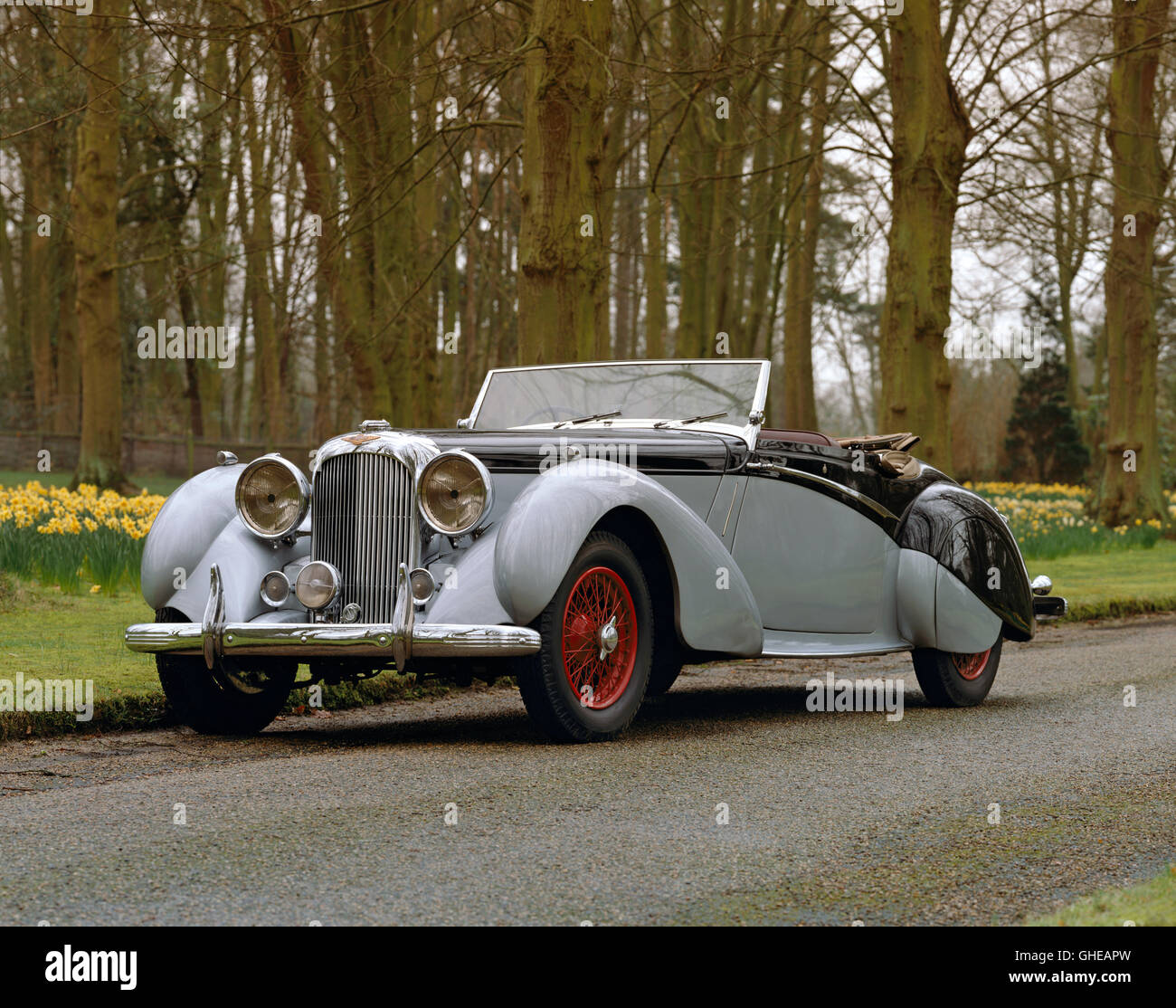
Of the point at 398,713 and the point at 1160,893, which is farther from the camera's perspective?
the point at 398,713

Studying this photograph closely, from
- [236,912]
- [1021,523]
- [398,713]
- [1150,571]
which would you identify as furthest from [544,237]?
[1021,523]

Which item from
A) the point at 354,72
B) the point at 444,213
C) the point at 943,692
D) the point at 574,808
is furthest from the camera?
the point at 444,213

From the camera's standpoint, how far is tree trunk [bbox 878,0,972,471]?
577 inches

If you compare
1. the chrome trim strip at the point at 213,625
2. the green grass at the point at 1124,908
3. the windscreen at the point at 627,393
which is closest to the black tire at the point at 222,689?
the chrome trim strip at the point at 213,625

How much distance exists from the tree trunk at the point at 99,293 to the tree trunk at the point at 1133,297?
13.7 meters

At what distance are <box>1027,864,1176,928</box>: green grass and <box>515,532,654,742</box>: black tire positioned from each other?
2.50 meters

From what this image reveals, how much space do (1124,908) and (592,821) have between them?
5.17 feet

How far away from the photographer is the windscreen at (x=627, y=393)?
7.36 metres

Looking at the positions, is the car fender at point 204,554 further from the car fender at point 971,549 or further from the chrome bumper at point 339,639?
the car fender at point 971,549

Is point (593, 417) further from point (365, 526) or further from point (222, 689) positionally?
point (222, 689)

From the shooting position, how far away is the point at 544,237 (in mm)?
10422

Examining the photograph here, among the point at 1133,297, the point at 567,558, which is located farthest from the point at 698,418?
the point at 1133,297

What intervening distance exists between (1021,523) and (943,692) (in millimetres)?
12263

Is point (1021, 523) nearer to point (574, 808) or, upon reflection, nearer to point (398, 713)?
point (398, 713)
